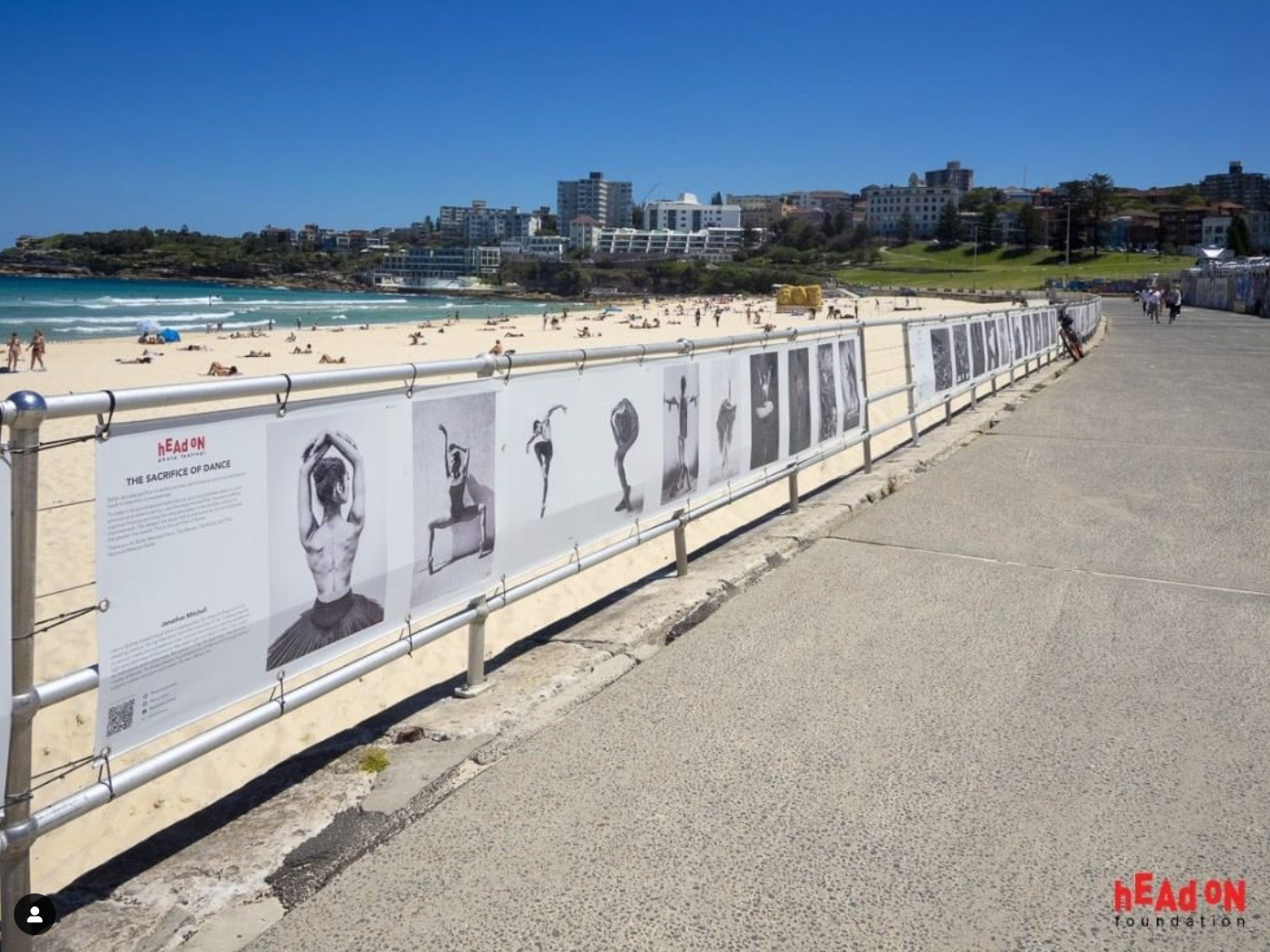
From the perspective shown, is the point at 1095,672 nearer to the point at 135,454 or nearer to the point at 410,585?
the point at 410,585

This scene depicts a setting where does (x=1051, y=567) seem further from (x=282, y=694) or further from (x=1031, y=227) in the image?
(x=1031, y=227)

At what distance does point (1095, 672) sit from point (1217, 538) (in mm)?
3458

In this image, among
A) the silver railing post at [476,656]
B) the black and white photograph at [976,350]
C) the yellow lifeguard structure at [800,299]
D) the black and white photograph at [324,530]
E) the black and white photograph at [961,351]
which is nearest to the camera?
the black and white photograph at [324,530]

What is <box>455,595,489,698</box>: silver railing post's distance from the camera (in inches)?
192

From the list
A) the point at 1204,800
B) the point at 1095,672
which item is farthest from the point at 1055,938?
the point at 1095,672

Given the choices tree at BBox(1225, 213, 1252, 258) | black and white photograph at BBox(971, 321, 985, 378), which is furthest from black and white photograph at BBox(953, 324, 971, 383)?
tree at BBox(1225, 213, 1252, 258)

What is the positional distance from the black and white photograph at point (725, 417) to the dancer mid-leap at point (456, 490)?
258 cm

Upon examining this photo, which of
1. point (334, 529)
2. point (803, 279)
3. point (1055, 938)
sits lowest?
point (1055, 938)

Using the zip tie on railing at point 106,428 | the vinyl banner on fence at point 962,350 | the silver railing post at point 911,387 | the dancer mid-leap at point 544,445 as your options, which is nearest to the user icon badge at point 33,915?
the zip tie on railing at point 106,428

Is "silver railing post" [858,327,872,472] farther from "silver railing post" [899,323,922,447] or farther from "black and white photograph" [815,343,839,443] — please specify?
"silver railing post" [899,323,922,447]

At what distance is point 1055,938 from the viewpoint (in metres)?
3.08

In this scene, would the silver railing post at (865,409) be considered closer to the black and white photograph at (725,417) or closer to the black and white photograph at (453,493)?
the black and white photograph at (725,417)

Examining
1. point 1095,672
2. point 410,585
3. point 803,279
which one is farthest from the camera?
point 803,279

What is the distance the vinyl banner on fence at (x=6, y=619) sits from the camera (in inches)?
111
